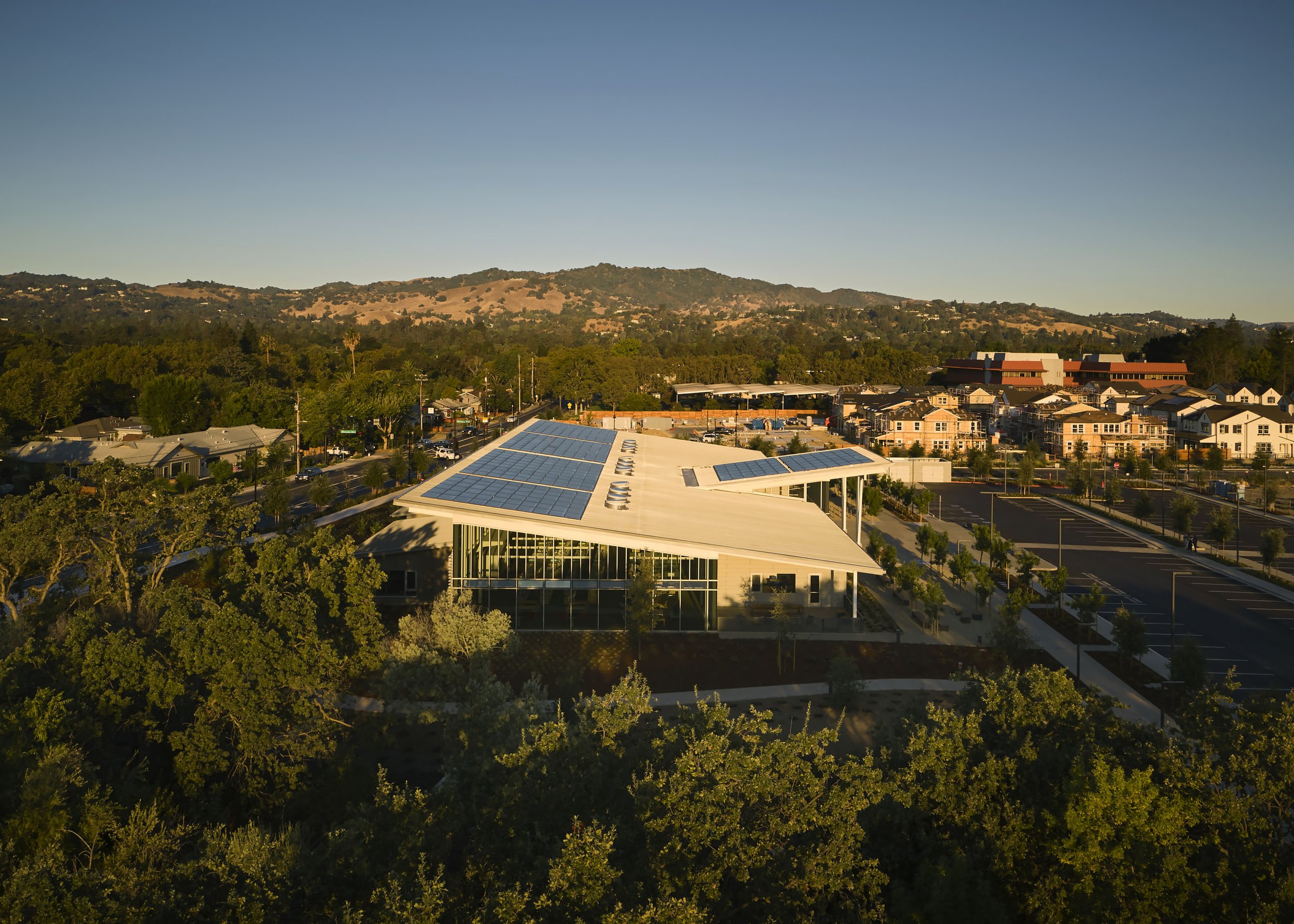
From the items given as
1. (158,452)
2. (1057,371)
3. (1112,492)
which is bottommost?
(1112,492)

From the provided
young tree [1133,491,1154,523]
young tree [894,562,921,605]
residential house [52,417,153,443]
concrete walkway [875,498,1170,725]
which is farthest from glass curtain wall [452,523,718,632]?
residential house [52,417,153,443]

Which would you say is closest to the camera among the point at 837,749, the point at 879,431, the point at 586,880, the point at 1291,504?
the point at 586,880

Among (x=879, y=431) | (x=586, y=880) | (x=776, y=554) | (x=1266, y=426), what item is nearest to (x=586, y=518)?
(x=776, y=554)

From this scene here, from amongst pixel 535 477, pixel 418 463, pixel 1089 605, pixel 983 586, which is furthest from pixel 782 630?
pixel 418 463

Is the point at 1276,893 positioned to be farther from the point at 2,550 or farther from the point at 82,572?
the point at 82,572

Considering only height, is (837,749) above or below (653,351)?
below

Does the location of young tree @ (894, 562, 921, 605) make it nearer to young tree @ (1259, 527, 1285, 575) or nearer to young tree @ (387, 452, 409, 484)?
young tree @ (1259, 527, 1285, 575)

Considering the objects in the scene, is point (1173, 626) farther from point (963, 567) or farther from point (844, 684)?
point (844, 684)
